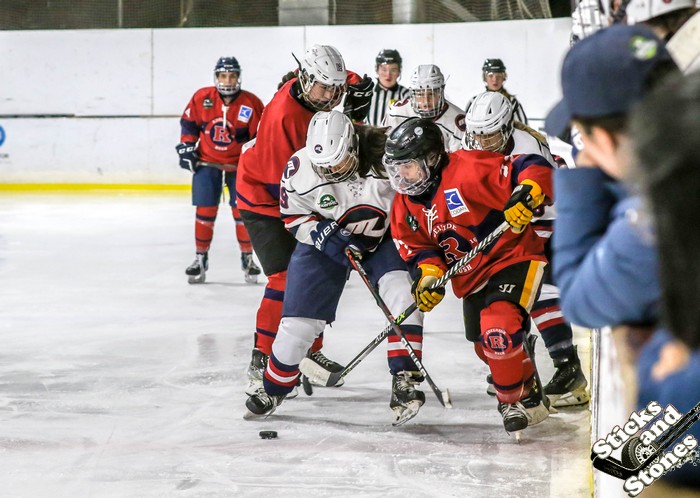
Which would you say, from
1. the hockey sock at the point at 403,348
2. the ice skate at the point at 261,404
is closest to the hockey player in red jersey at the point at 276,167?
the ice skate at the point at 261,404

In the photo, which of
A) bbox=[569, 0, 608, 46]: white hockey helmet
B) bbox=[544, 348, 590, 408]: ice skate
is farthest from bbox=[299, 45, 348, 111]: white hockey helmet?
bbox=[569, 0, 608, 46]: white hockey helmet

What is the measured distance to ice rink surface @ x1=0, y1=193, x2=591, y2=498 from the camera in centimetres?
252

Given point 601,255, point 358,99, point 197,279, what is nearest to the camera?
point 601,255

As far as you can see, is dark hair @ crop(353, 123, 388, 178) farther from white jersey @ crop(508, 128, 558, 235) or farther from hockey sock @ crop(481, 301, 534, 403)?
hockey sock @ crop(481, 301, 534, 403)

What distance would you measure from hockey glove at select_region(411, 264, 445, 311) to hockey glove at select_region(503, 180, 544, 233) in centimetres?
27

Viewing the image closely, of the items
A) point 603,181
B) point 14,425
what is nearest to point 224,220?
point 14,425

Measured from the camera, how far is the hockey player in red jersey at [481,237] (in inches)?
107

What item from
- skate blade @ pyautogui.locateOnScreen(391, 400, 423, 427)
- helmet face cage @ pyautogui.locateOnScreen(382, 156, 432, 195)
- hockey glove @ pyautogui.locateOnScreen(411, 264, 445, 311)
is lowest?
skate blade @ pyautogui.locateOnScreen(391, 400, 423, 427)

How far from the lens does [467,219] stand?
9.32 feet

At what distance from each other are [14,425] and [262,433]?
761 mm

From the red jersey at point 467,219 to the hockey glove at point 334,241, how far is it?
0.16 metres

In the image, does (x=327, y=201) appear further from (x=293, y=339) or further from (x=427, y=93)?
(x=427, y=93)

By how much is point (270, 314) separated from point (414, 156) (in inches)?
37.3

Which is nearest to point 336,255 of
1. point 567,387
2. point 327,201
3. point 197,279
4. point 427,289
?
point 327,201
